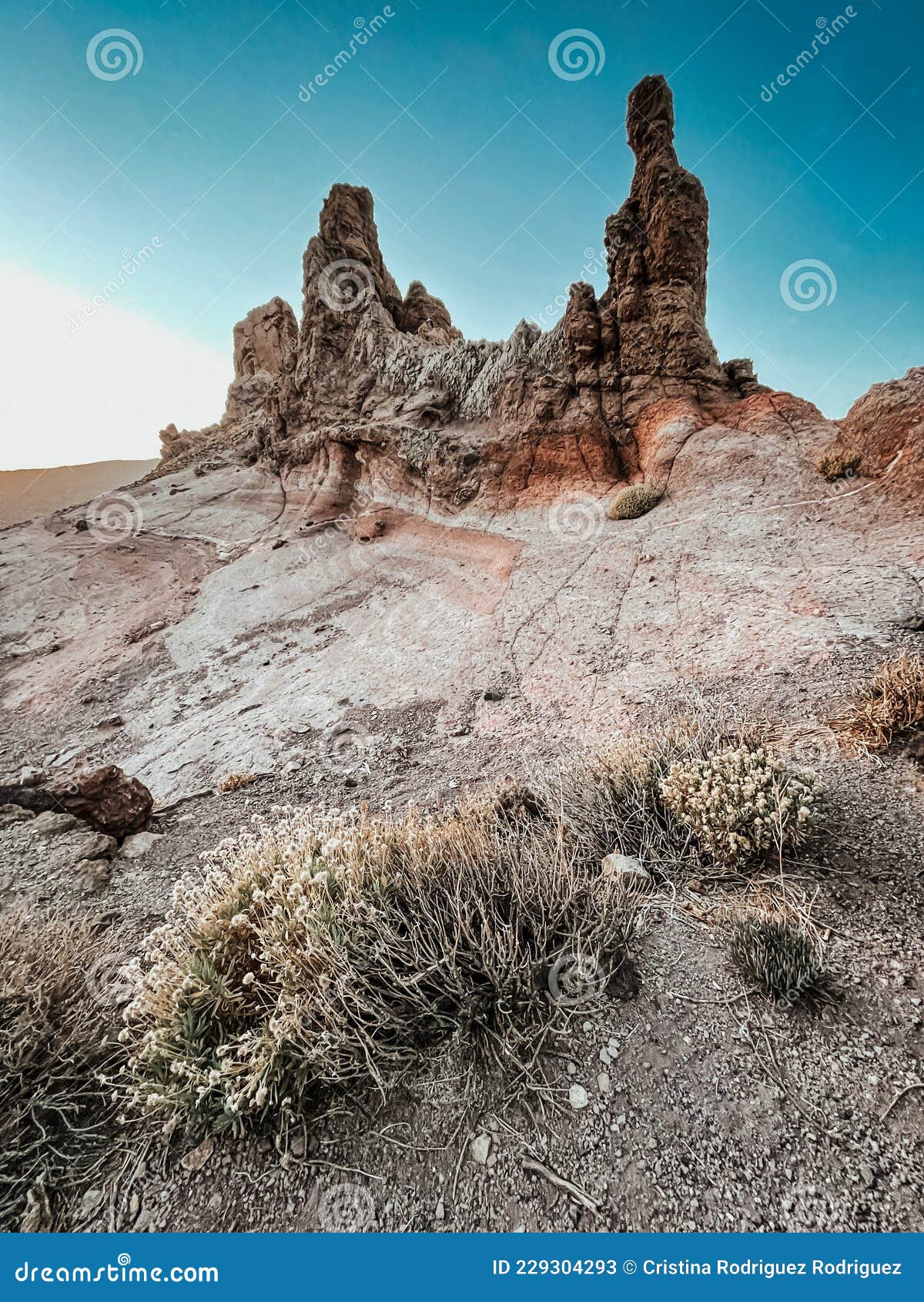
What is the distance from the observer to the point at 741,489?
1025 cm

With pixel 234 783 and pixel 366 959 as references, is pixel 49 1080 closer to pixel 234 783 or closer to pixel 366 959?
pixel 366 959

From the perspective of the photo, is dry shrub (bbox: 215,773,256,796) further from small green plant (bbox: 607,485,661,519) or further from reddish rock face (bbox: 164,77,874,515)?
reddish rock face (bbox: 164,77,874,515)

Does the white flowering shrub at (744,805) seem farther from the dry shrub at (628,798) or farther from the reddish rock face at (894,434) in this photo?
the reddish rock face at (894,434)

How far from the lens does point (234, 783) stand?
636 centimetres

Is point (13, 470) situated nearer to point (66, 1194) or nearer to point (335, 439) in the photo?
point (335, 439)

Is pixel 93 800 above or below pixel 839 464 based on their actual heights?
below

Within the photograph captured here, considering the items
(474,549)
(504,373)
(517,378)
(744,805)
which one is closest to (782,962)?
(744,805)

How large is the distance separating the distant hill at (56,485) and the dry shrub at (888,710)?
67066mm

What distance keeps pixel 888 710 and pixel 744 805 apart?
2078mm

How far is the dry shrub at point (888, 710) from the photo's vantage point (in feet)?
13.5

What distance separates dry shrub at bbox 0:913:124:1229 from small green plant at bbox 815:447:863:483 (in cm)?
1218

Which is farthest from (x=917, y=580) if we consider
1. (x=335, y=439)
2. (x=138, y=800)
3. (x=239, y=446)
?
(x=239, y=446)

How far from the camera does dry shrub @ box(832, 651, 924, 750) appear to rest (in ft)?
13.5

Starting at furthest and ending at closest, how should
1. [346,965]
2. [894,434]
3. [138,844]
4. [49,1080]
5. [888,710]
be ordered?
[894,434] → [138,844] → [888,710] → [346,965] → [49,1080]
